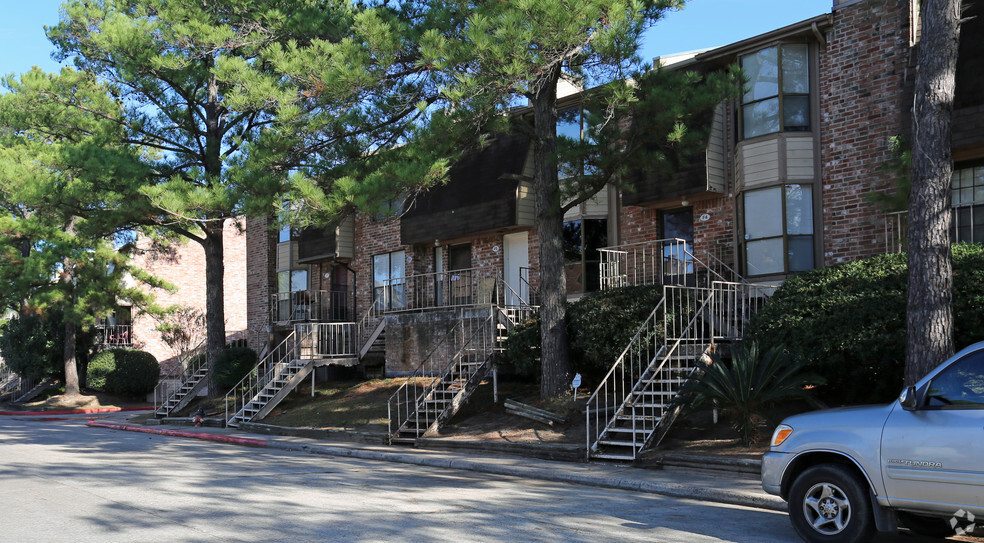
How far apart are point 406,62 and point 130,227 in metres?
13.2

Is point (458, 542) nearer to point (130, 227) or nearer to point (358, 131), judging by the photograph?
point (358, 131)

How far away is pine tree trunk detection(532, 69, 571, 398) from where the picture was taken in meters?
16.8

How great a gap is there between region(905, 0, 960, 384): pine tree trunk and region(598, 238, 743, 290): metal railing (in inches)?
306

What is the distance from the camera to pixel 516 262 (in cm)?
2405

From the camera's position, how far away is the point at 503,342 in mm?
19516

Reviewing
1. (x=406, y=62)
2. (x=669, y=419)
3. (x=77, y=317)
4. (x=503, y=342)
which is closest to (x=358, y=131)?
(x=406, y=62)

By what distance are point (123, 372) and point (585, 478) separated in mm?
26986

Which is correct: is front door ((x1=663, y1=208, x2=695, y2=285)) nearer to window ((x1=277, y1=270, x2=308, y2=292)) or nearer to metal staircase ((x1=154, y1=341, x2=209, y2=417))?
metal staircase ((x1=154, y1=341, x2=209, y2=417))

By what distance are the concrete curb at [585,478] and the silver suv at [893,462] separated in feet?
7.20

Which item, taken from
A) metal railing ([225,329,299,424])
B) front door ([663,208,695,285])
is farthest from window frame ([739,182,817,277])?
metal railing ([225,329,299,424])

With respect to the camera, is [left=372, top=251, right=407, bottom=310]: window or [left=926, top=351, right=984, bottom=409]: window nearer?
[left=926, top=351, right=984, bottom=409]: window

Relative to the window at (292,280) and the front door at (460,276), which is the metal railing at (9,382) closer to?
the window at (292,280)

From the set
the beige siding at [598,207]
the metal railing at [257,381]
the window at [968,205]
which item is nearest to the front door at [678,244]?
the beige siding at [598,207]

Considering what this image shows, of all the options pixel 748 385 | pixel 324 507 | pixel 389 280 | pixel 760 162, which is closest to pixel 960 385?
pixel 748 385
